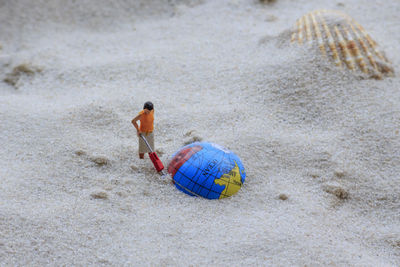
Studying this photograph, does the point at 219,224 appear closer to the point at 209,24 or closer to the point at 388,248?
the point at 388,248

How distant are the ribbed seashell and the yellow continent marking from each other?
1.71 metres

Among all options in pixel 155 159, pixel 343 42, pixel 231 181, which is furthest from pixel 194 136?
pixel 343 42

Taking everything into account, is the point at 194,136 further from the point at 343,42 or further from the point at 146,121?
the point at 343,42

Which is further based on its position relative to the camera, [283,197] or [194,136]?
[194,136]

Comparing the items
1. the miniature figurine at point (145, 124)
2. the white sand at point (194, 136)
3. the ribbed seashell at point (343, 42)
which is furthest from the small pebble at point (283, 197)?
the ribbed seashell at point (343, 42)

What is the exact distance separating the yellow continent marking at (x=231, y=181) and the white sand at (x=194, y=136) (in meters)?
0.05

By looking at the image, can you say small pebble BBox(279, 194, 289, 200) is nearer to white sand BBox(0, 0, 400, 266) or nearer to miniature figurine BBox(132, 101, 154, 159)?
white sand BBox(0, 0, 400, 266)

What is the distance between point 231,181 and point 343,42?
2.02 metres

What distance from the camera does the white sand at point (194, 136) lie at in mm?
2303

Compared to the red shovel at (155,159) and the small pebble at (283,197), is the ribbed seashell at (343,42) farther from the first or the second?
the red shovel at (155,159)

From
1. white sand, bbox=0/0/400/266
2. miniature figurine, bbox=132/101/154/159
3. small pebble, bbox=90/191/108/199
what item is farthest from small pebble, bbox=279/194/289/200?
small pebble, bbox=90/191/108/199

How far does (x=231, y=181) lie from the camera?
261cm

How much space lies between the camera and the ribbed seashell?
3.78 meters

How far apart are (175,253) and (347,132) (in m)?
1.75
